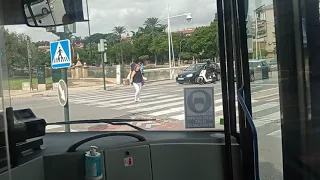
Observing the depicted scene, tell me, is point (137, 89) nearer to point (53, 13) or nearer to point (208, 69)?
point (208, 69)

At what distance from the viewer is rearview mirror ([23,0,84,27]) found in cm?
223

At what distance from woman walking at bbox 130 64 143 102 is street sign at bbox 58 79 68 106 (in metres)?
0.47

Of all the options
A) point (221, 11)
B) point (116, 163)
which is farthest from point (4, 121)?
point (221, 11)

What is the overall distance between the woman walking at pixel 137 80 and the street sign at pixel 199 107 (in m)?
0.33

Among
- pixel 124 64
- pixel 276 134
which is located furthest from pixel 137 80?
pixel 276 134

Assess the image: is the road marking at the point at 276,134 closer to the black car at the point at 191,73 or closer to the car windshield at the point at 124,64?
the car windshield at the point at 124,64

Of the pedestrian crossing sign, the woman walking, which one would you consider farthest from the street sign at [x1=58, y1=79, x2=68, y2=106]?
the woman walking

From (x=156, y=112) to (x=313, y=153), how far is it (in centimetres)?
119

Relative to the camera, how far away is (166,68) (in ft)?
7.58

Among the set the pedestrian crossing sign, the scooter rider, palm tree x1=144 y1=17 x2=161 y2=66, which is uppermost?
palm tree x1=144 y1=17 x2=161 y2=66

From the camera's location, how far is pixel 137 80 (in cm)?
239

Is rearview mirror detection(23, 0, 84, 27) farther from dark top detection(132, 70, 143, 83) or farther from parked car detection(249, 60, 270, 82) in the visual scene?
parked car detection(249, 60, 270, 82)

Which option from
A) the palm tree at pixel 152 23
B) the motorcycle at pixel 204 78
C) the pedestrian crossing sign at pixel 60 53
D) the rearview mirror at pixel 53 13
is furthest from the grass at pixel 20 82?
the motorcycle at pixel 204 78

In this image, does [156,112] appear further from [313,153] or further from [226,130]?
[313,153]
